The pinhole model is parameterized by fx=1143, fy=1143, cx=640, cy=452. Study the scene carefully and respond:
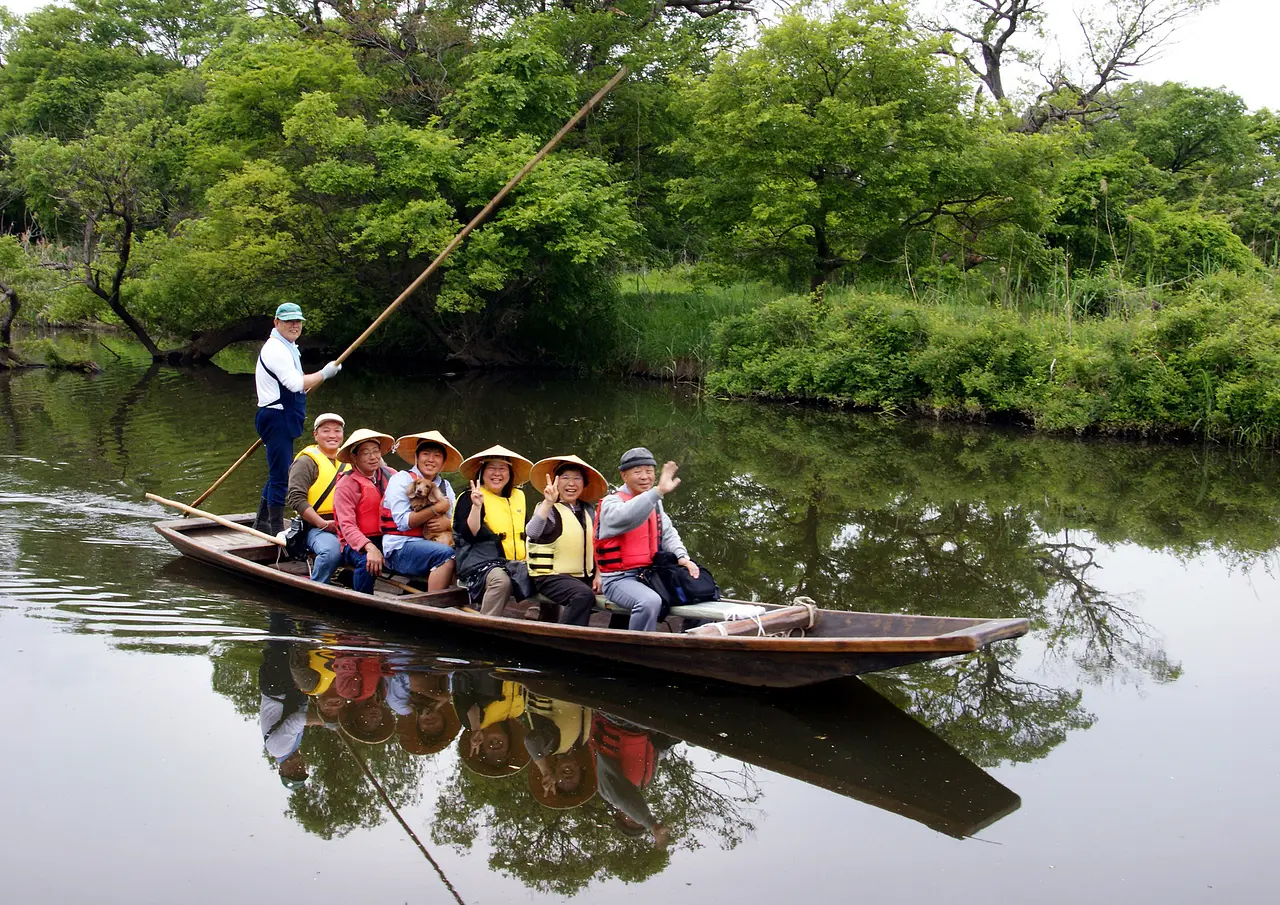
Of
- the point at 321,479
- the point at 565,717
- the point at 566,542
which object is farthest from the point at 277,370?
the point at 565,717

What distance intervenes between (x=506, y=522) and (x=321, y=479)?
155 cm

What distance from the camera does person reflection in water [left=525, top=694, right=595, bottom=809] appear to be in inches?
176

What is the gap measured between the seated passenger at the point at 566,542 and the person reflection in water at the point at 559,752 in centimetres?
56

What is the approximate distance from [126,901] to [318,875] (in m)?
0.59

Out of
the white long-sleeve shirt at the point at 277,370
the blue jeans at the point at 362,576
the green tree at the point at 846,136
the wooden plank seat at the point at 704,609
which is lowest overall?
the blue jeans at the point at 362,576

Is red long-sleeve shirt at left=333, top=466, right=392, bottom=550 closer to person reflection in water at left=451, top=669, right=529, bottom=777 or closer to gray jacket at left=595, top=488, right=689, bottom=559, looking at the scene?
person reflection in water at left=451, top=669, right=529, bottom=777

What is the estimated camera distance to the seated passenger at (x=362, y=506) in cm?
659

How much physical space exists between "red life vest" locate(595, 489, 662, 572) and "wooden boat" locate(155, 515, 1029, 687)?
0.27m

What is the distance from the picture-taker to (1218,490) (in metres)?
10.6

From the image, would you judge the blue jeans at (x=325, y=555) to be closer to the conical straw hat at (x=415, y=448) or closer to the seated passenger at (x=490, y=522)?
the conical straw hat at (x=415, y=448)

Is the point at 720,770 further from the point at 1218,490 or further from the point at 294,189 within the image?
the point at 294,189

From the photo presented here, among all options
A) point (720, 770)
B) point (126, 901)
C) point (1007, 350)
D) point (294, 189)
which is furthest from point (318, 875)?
point (294, 189)

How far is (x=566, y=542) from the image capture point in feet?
19.3

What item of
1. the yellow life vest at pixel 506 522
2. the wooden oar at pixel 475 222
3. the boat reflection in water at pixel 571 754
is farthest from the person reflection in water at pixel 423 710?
the wooden oar at pixel 475 222
